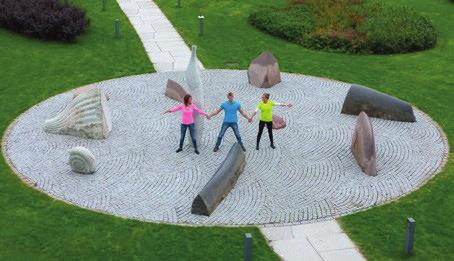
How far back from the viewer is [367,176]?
15.8m

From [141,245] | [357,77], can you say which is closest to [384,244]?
[141,245]

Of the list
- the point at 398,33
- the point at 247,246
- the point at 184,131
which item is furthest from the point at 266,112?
the point at 398,33

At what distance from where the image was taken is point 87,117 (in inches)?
687

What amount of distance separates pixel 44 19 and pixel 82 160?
471 inches

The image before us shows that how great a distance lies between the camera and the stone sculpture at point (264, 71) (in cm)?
2133

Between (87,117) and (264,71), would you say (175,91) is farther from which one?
(87,117)

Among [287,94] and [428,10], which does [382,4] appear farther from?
[287,94]

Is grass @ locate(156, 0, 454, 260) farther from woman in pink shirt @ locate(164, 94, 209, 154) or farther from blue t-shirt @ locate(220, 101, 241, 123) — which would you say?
woman in pink shirt @ locate(164, 94, 209, 154)

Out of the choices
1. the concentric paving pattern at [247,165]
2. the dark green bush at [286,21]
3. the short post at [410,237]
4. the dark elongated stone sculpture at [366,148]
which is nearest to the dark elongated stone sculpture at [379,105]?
A: the concentric paving pattern at [247,165]

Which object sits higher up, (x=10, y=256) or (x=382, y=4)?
(x=382, y=4)

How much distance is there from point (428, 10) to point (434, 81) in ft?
31.3

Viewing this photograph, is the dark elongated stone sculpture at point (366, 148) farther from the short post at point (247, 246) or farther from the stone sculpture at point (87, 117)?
the stone sculpture at point (87, 117)

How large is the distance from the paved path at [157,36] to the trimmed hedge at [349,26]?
3.89 meters

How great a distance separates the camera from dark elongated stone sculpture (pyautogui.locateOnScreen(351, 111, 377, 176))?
52.0ft
